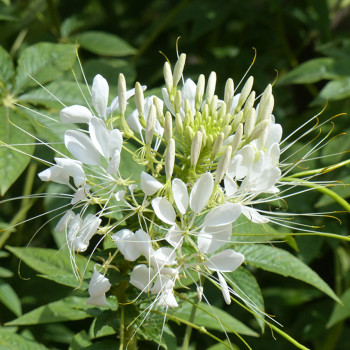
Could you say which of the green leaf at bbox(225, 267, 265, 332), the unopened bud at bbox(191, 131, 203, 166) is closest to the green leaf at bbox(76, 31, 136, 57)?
the green leaf at bbox(225, 267, 265, 332)

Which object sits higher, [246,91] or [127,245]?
[246,91]

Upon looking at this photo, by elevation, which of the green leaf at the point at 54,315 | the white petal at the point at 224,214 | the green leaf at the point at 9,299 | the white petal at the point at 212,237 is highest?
the white petal at the point at 224,214

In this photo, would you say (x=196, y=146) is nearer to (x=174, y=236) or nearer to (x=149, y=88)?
(x=174, y=236)

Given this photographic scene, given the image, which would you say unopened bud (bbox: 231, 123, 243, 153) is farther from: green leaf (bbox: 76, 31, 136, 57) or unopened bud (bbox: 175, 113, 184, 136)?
green leaf (bbox: 76, 31, 136, 57)

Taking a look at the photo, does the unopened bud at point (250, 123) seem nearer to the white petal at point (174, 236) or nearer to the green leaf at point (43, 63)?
the white petal at point (174, 236)

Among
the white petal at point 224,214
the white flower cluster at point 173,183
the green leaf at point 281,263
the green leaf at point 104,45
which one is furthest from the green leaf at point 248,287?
the green leaf at point 104,45

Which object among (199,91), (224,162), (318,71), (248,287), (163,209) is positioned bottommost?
(248,287)

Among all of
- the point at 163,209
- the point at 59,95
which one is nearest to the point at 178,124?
the point at 163,209
